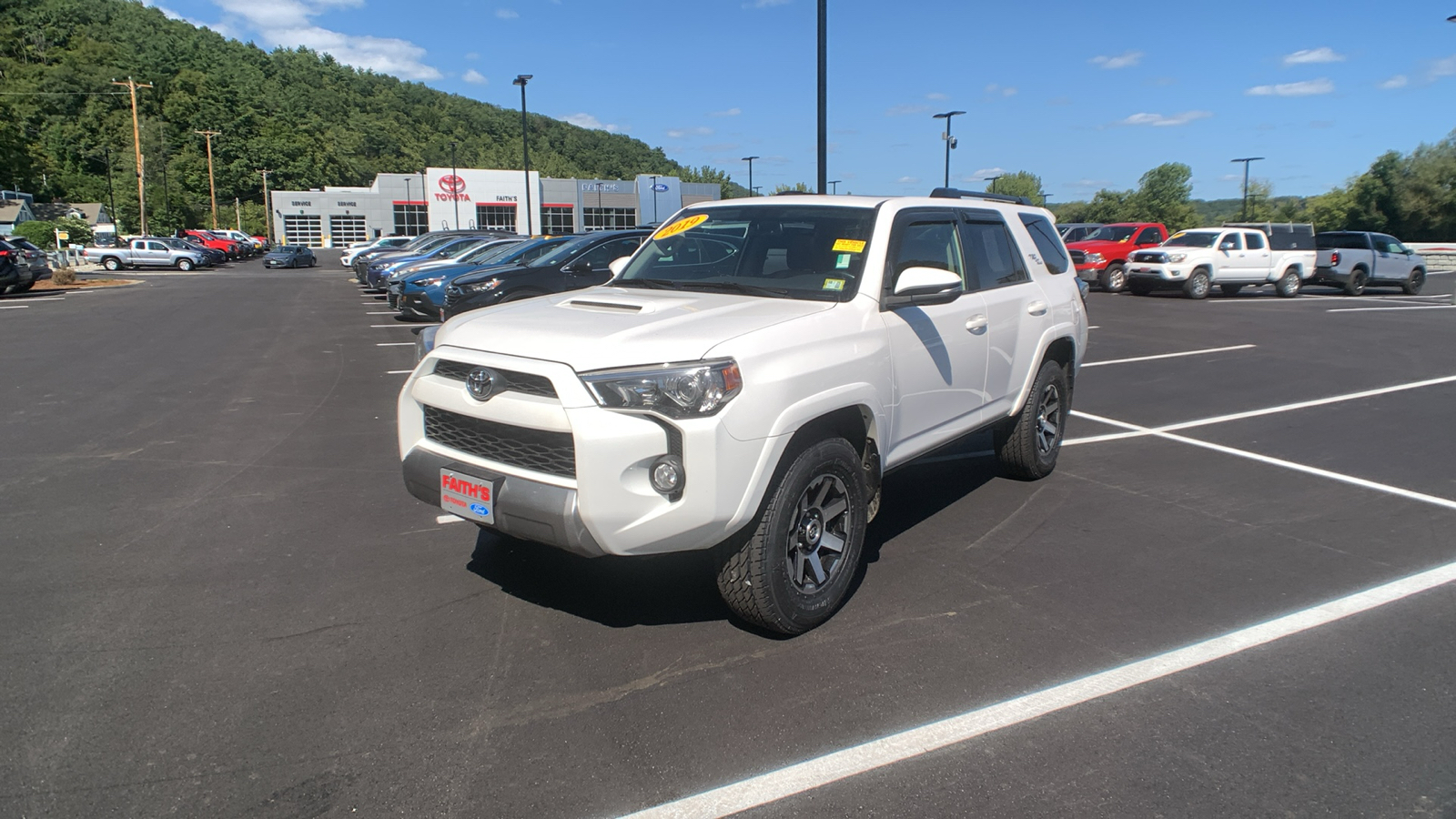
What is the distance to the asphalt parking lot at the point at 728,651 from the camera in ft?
9.34

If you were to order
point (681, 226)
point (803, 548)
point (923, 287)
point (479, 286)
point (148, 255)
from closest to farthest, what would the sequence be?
point (803, 548) < point (923, 287) < point (681, 226) < point (479, 286) < point (148, 255)

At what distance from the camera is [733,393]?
3.37m

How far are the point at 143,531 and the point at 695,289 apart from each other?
3.55m

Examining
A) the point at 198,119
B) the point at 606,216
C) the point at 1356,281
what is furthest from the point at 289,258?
the point at 198,119

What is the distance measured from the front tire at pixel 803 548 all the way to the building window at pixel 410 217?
90.5 metres

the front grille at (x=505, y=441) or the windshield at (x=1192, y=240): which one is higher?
the windshield at (x=1192, y=240)

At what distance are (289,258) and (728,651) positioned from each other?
51556mm

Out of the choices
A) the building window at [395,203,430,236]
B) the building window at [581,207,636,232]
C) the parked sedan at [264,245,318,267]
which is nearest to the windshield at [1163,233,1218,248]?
the parked sedan at [264,245,318,267]

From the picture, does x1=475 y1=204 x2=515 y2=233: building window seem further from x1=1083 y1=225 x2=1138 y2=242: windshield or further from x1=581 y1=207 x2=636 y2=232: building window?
x1=1083 y1=225 x2=1138 y2=242: windshield

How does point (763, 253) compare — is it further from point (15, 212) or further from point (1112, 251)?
point (15, 212)

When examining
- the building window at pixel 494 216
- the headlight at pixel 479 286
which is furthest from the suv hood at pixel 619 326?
the building window at pixel 494 216

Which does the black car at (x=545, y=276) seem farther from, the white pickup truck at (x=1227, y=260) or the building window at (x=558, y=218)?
the building window at (x=558, y=218)

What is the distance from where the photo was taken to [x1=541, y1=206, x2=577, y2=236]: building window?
283ft

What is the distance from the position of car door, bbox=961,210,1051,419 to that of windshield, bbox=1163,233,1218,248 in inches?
803
